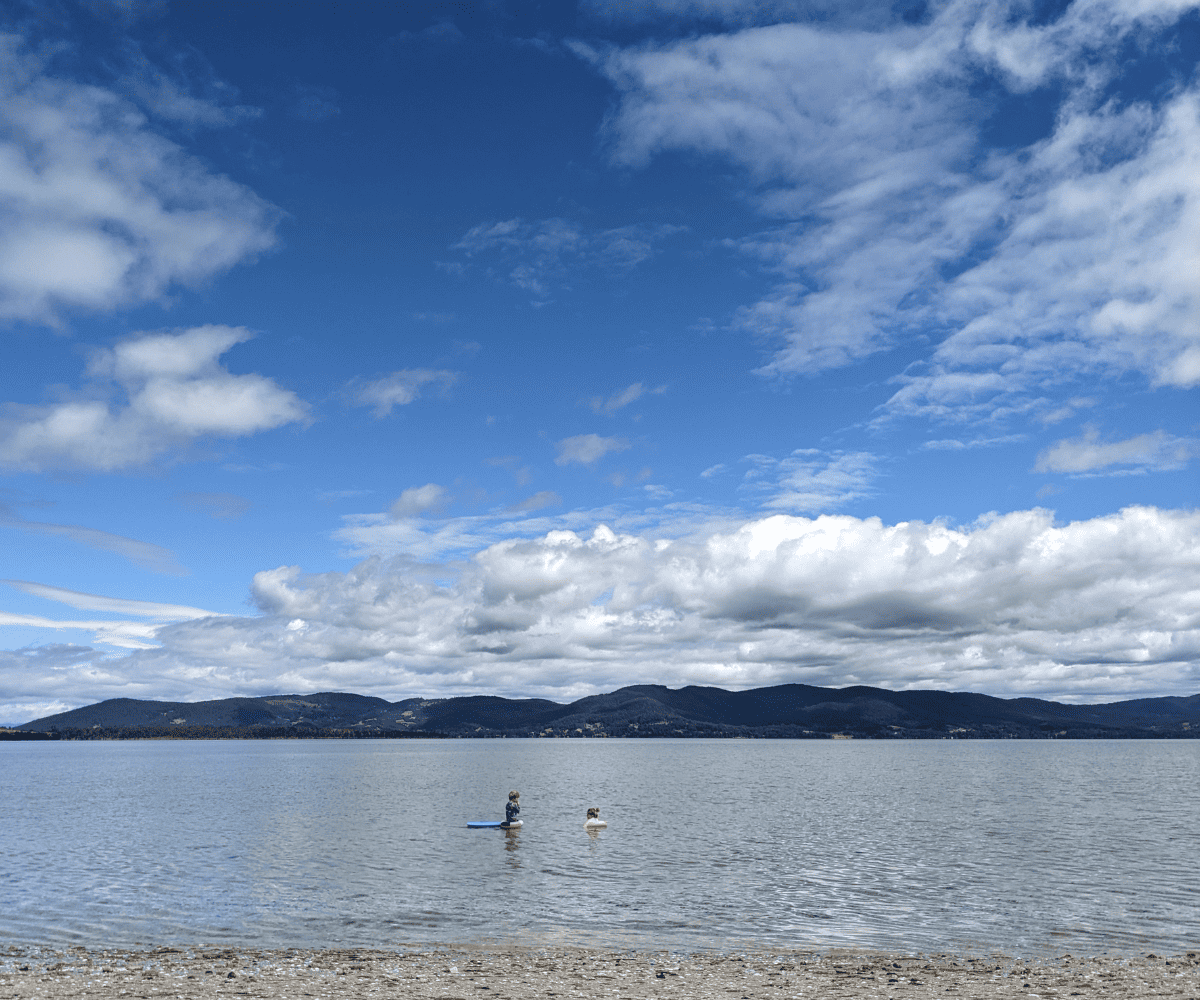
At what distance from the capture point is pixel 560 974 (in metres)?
29.2

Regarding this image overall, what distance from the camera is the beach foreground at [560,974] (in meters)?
26.6

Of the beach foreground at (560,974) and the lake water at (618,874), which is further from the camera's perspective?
the lake water at (618,874)

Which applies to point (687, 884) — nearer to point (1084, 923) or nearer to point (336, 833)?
point (1084, 923)

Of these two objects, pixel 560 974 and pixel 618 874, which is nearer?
pixel 560 974

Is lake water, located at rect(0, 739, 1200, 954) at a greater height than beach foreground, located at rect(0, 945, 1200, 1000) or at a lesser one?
lesser

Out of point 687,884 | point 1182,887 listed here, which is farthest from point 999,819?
point 687,884

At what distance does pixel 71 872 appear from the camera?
52.8 m

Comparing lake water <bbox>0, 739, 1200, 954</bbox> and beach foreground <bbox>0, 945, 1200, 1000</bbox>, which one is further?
lake water <bbox>0, 739, 1200, 954</bbox>

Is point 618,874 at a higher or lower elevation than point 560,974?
lower

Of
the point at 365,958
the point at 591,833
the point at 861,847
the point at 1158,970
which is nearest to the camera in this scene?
the point at 1158,970

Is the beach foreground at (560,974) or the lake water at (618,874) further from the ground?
the beach foreground at (560,974)

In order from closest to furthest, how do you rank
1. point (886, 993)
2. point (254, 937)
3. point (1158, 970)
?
point (886, 993)
point (1158, 970)
point (254, 937)

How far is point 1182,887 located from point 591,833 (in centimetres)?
4101

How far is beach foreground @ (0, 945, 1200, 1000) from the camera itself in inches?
1046
